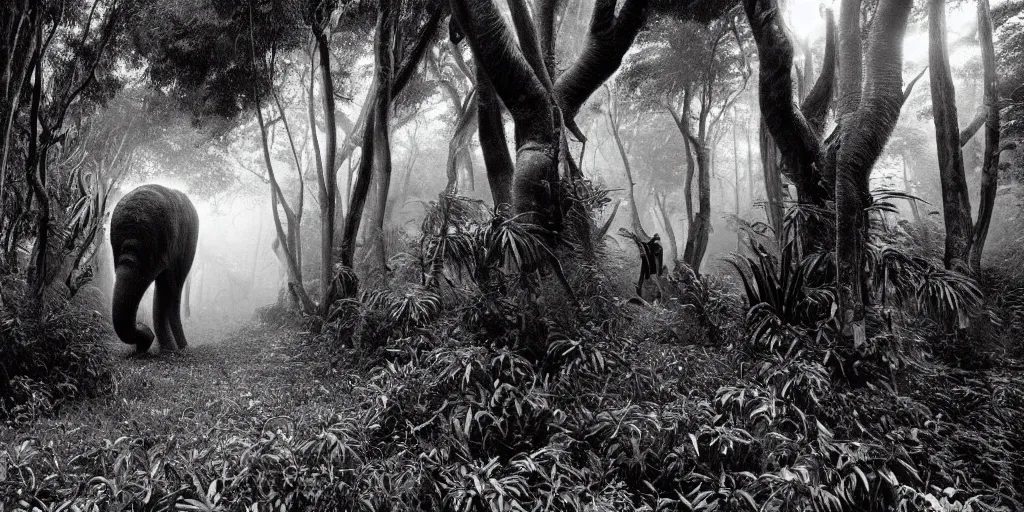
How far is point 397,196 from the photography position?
1994cm

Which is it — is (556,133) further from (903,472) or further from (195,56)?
(195,56)

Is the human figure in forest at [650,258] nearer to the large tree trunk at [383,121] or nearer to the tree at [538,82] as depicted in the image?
the tree at [538,82]

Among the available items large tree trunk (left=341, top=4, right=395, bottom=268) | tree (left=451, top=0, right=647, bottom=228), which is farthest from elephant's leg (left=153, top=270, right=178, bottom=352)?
tree (left=451, top=0, right=647, bottom=228)

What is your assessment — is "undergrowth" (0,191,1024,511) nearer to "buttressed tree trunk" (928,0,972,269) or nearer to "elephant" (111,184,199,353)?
"buttressed tree trunk" (928,0,972,269)

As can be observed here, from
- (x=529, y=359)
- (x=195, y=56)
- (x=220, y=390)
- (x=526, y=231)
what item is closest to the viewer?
(x=529, y=359)

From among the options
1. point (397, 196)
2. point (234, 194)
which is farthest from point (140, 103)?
point (234, 194)

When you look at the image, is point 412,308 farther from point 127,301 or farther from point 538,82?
point 127,301

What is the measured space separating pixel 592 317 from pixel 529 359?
85 centimetres

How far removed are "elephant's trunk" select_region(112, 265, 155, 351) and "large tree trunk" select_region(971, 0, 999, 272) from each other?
11.7 meters

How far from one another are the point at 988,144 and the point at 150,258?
1251cm

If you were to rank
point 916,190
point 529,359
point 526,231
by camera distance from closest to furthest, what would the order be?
point 529,359 → point 526,231 → point 916,190

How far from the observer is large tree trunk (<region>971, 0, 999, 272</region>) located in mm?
7066

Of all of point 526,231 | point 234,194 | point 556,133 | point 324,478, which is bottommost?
point 324,478

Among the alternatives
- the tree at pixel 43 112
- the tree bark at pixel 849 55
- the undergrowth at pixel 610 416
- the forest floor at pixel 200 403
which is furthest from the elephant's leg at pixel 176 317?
the tree bark at pixel 849 55
